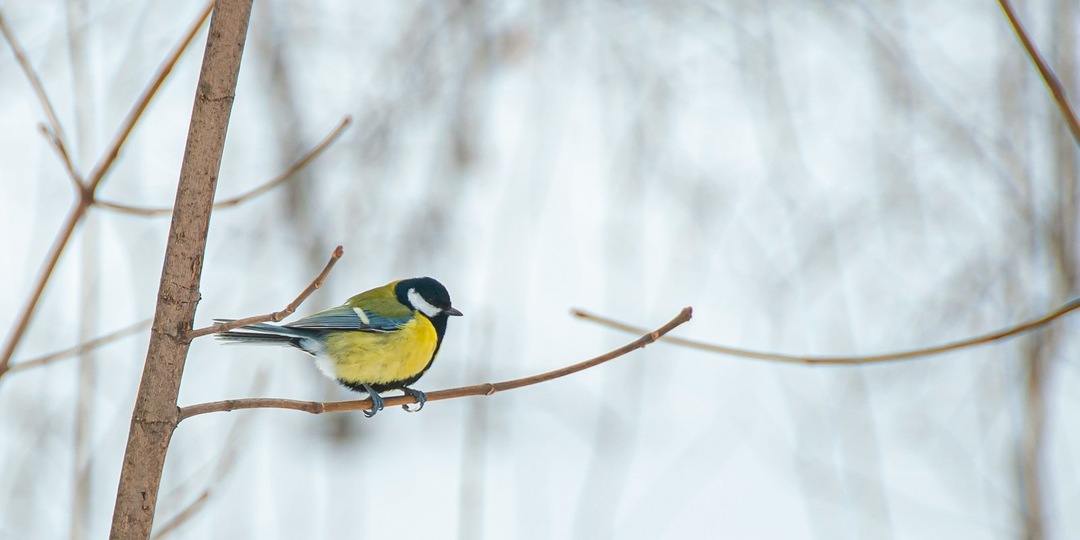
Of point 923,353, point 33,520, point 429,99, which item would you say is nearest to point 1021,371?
point 923,353

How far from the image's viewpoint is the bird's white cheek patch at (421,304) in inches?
83.0

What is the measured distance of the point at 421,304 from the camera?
2135 millimetres

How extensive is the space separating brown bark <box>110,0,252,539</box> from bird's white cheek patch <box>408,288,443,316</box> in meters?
1.31

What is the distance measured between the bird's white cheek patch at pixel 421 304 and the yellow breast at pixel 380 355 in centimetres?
13

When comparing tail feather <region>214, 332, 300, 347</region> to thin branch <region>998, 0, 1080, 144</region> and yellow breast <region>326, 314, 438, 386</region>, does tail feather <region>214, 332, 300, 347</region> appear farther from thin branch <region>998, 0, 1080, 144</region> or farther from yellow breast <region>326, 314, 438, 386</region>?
thin branch <region>998, 0, 1080, 144</region>

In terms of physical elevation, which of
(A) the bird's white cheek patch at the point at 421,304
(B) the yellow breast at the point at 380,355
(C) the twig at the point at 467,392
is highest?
(A) the bird's white cheek patch at the point at 421,304

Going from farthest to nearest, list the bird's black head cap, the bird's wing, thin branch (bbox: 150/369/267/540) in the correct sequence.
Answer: the bird's black head cap → the bird's wing → thin branch (bbox: 150/369/267/540)

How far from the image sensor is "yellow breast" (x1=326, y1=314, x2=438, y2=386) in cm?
193

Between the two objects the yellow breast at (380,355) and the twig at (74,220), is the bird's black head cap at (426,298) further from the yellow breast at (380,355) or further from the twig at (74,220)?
the twig at (74,220)

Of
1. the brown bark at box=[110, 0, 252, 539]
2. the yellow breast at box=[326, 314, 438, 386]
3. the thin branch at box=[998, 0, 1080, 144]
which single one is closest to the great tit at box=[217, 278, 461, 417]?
the yellow breast at box=[326, 314, 438, 386]

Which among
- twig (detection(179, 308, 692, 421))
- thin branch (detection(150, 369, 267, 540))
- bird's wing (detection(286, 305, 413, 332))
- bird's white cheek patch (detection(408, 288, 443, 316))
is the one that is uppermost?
bird's white cheek patch (detection(408, 288, 443, 316))

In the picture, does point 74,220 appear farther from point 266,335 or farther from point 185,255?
point 266,335

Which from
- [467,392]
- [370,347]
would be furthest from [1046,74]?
[370,347]

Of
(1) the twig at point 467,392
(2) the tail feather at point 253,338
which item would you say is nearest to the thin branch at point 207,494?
(2) the tail feather at point 253,338
